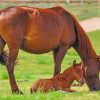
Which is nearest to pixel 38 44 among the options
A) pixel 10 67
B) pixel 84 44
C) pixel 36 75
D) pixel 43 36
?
pixel 43 36

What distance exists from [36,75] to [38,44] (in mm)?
6875

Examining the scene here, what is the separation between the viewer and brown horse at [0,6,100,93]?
11.2 meters

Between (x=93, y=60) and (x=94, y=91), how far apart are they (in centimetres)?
80

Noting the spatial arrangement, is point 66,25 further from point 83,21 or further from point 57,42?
point 83,21

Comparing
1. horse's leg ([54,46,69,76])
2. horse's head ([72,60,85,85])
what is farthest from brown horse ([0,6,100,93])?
horse's head ([72,60,85,85])

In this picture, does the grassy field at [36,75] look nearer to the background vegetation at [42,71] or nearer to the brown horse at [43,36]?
the background vegetation at [42,71]

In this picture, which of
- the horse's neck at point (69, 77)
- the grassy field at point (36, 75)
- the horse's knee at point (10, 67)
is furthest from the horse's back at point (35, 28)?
the grassy field at point (36, 75)

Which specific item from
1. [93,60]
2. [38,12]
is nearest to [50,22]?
[38,12]

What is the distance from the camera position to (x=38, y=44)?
11.6m

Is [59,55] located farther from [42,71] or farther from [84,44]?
[42,71]

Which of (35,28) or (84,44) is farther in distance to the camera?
(84,44)

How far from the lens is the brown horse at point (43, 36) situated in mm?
11211

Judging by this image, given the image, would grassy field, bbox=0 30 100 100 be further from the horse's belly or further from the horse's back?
the horse's back

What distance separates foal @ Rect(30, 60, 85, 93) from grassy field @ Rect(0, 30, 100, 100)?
10.8 inches
